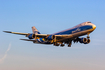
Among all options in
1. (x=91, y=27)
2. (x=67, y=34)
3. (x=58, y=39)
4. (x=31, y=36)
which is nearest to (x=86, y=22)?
(x=91, y=27)

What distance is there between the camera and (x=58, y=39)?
295 feet

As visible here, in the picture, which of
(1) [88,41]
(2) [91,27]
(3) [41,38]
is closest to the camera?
(2) [91,27]

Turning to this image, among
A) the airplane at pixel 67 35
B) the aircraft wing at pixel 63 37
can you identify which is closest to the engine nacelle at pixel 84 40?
the airplane at pixel 67 35

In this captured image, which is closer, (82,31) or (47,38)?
(82,31)

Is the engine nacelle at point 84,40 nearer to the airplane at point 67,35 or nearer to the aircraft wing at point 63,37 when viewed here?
the airplane at point 67,35

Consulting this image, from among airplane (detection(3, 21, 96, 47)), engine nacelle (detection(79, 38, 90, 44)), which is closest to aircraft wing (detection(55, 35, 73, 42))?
airplane (detection(3, 21, 96, 47))

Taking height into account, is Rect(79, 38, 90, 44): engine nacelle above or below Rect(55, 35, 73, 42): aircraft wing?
below

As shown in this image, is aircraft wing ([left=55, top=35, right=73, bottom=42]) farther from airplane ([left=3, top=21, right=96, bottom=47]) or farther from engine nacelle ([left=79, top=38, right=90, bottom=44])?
engine nacelle ([left=79, top=38, right=90, bottom=44])

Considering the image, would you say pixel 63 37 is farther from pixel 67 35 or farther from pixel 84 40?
pixel 84 40

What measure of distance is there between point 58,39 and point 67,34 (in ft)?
19.9

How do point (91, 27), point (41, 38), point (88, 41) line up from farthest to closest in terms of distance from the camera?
point (41, 38), point (88, 41), point (91, 27)

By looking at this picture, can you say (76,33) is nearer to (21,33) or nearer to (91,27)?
(91,27)

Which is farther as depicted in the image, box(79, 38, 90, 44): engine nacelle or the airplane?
box(79, 38, 90, 44): engine nacelle

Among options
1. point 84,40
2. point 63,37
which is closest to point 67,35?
point 63,37
